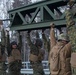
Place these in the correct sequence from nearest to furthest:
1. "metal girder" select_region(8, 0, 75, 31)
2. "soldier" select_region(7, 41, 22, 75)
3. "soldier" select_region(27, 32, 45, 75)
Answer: "metal girder" select_region(8, 0, 75, 31) < "soldier" select_region(27, 32, 45, 75) < "soldier" select_region(7, 41, 22, 75)

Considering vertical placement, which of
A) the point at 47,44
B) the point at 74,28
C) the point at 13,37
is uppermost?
the point at 74,28

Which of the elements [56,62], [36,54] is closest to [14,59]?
[36,54]

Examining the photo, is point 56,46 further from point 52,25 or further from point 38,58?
point 38,58

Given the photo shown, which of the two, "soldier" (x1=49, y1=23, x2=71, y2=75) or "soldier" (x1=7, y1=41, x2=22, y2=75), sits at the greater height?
"soldier" (x1=49, y1=23, x2=71, y2=75)

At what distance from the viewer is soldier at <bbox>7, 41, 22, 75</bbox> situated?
9836 mm

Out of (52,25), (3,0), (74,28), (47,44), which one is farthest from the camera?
(3,0)

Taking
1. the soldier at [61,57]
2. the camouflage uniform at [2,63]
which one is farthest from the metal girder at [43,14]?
the camouflage uniform at [2,63]

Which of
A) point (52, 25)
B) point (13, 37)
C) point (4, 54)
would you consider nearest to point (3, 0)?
point (13, 37)

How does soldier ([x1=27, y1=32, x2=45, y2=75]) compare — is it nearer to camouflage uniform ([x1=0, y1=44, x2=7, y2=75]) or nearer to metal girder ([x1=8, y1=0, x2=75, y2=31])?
metal girder ([x1=8, y1=0, x2=75, y2=31])

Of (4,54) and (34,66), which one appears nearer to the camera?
(34,66)

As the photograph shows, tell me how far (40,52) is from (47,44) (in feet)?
3.49

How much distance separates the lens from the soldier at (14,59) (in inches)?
387

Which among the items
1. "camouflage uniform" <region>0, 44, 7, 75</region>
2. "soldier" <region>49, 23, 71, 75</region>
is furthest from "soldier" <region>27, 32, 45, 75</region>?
"soldier" <region>49, 23, 71, 75</region>

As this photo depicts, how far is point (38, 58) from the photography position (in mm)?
9320
